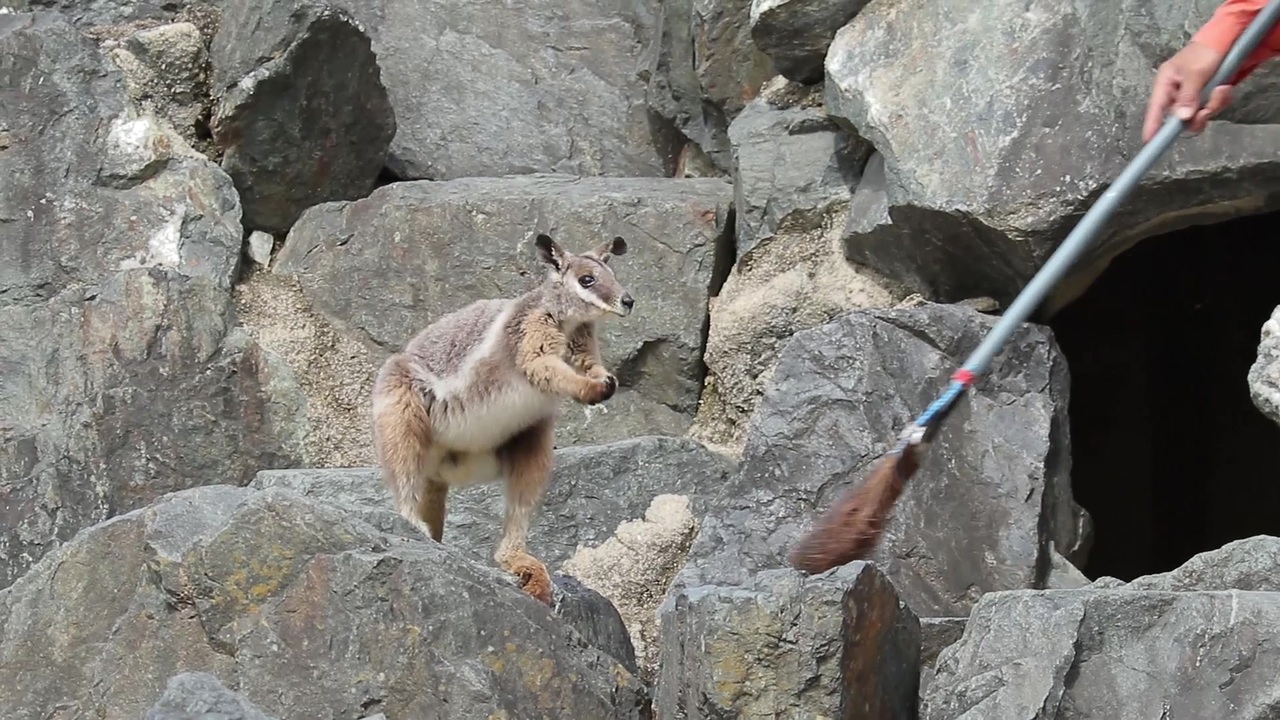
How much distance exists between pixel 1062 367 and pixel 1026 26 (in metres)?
1.64

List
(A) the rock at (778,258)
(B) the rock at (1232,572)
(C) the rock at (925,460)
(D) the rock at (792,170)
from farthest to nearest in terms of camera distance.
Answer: (D) the rock at (792,170) → (A) the rock at (778,258) → (C) the rock at (925,460) → (B) the rock at (1232,572)

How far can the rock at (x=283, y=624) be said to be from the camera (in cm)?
594

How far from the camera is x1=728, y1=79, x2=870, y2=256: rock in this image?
9.61 meters

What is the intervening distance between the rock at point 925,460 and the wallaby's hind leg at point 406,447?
44.1 inches

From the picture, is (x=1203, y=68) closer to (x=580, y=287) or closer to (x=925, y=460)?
(x=925, y=460)

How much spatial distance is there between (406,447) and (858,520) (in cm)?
270

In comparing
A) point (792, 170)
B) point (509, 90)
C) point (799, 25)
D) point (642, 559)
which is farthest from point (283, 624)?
point (509, 90)

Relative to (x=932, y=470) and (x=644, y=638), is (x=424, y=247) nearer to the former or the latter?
(x=644, y=638)

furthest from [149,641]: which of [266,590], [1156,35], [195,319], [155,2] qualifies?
[155,2]

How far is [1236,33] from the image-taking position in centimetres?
450

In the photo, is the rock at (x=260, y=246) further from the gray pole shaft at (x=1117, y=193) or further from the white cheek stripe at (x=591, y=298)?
the gray pole shaft at (x=1117, y=193)

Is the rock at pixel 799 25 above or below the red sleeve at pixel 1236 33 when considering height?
below

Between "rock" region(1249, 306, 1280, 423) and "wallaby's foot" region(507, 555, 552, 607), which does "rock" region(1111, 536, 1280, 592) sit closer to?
"rock" region(1249, 306, 1280, 423)

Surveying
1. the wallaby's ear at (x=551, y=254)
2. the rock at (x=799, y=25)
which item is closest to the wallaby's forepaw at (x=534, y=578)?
the wallaby's ear at (x=551, y=254)
